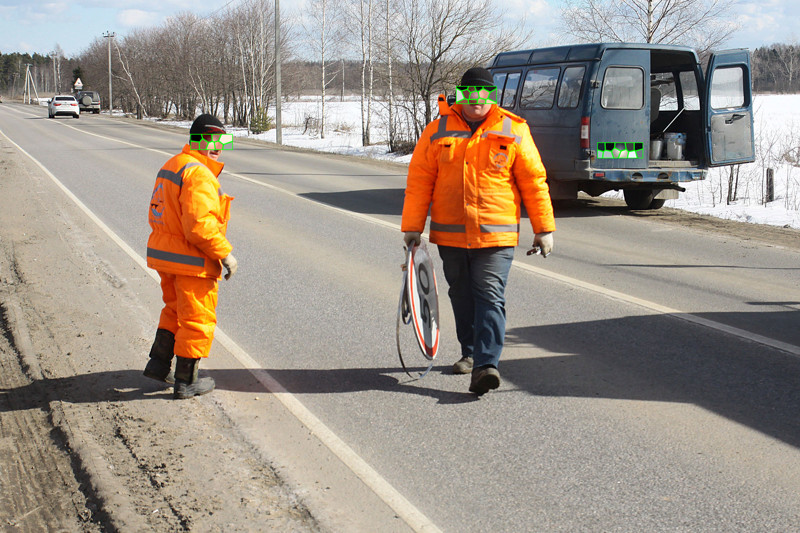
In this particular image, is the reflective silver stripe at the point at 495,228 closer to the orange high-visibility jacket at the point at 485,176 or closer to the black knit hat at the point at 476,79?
the orange high-visibility jacket at the point at 485,176

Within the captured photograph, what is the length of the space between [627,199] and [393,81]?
18605 millimetres

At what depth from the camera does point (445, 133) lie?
4.70 m

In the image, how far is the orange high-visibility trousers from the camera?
4.66m

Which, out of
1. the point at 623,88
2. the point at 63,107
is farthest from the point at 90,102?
the point at 623,88

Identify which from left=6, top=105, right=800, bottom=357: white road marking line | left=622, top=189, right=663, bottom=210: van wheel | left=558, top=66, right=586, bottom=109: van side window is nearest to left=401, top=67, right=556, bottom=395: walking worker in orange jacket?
left=6, top=105, right=800, bottom=357: white road marking line

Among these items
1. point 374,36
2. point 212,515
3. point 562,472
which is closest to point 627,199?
point 562,472

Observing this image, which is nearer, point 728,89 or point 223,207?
point 223,207

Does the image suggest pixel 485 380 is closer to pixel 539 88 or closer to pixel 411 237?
pixel 411 237

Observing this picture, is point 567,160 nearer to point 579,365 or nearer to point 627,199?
point 627,199

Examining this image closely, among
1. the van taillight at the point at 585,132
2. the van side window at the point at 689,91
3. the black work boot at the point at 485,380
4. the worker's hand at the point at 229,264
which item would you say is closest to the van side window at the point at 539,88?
the van taillight at the point at 585,132

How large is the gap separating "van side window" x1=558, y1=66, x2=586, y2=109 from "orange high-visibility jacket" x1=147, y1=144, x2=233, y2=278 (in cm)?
841

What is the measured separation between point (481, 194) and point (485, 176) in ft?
0.34

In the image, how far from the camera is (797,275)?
27.2 feet

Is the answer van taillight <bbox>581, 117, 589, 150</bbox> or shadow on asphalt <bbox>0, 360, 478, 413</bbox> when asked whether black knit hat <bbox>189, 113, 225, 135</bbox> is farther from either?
van taillight <bbox>581, 117, 589, 150</bbox>
